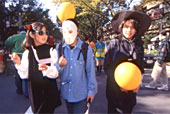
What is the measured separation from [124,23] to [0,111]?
3321 millimetres

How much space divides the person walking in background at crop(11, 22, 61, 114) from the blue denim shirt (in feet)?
0.47

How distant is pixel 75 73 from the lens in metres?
1.93

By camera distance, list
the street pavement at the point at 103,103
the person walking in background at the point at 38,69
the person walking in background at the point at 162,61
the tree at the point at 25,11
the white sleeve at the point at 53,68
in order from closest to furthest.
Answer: the white sleeve at the point at 53,68 → the person walking in background at the point at 38,69 → the street pavement at the point at 103,103 → the person walking in background at the point at 162,61 → the tree at the point at 25,11

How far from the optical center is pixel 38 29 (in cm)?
194

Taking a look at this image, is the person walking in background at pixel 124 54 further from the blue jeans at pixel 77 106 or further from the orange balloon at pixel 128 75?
the blue jeans at pixel 77 106

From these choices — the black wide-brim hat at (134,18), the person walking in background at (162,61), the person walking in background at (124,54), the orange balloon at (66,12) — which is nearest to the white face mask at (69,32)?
the orange balloon at (66,12)

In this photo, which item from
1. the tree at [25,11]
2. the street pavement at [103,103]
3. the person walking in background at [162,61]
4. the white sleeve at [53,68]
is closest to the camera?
the white sleeve at [53,68]

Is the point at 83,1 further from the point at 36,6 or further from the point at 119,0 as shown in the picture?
the point at 36,6

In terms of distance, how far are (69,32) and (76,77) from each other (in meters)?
0.55

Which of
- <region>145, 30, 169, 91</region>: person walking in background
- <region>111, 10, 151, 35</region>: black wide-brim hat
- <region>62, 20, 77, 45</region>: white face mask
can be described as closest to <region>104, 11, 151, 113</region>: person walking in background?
<region>111, 10, 151, 35</region>: black wide-brim hat

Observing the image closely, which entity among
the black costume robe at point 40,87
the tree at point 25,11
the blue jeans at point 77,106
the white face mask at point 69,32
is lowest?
the blue jeans at point 77,106

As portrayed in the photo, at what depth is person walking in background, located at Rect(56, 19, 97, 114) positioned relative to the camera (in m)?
1.93

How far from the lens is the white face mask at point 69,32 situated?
1.92m

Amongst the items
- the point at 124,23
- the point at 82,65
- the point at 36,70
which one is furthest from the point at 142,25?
the point at 36,70
